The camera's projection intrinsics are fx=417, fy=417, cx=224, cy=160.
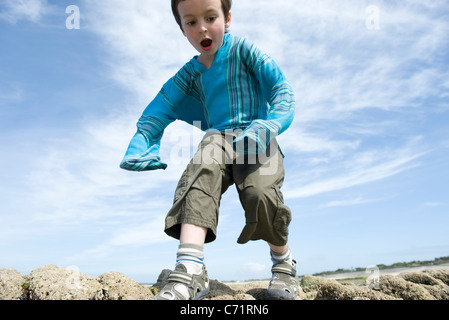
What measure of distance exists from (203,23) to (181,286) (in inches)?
71.2

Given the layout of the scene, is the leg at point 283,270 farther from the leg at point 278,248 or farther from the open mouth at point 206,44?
the open mouth at point 206,44

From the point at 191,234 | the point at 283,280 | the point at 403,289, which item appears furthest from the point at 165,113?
the point at 403,289

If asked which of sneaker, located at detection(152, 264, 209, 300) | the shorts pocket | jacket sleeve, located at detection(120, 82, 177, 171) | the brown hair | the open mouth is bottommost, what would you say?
sneaker, located at detection(152, 264, 209, 300)

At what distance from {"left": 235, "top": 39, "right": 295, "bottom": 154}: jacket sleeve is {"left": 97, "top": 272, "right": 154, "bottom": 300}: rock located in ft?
3.62

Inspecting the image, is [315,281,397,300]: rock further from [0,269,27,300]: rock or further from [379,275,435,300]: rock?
[0,269,27,300]: rock

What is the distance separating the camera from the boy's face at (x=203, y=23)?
294 cm

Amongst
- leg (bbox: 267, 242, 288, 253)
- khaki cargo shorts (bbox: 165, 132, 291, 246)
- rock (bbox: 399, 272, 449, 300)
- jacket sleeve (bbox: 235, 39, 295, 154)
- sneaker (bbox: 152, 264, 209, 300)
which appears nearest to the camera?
sneaker (bbox: 152, 264, 209, 300)

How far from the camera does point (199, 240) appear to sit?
8.45 ft

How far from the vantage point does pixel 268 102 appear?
3.25m

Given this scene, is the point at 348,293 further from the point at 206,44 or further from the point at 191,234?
the point at 206,44

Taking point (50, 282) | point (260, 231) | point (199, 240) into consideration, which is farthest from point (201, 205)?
point (50, 282)

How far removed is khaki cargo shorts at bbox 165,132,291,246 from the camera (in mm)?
2646

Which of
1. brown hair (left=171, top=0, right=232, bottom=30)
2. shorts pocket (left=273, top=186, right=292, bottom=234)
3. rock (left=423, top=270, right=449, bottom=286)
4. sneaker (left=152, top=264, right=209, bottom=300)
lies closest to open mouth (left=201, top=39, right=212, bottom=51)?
brown hair (left=171, top=0, right=232, bottom=30)
